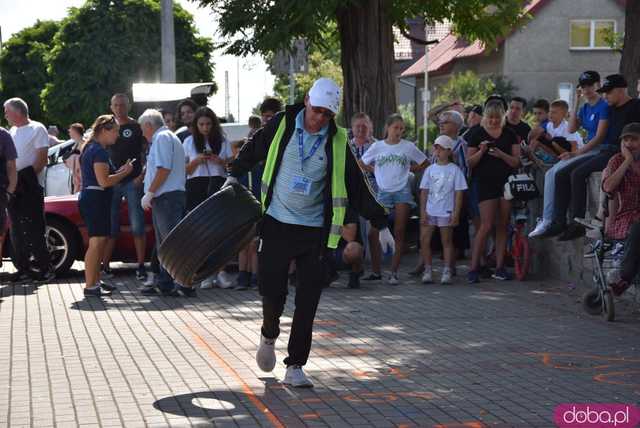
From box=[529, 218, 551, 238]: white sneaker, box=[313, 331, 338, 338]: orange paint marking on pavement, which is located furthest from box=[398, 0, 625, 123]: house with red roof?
box=[313, 331, 338, 338]: orange paint marking on pavement

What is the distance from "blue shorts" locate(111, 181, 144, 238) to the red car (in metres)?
0.54

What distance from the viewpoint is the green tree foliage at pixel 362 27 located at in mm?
18359

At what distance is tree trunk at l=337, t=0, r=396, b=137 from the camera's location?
19.6 metres

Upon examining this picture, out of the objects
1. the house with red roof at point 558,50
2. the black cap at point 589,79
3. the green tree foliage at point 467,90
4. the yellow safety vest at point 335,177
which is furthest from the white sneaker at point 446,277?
the house with red roof at point 558,50

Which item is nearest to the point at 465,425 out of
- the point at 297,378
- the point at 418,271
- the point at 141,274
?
the point at 297,378

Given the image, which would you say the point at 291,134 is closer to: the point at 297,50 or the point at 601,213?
the point at 601,213

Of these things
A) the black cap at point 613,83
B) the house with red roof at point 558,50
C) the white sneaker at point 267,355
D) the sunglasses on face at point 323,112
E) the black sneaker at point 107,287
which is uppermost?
the house with red roof at point 558,50

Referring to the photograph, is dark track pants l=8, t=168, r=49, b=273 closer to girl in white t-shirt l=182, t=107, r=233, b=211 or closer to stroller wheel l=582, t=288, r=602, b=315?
girl in white t-shirt l=182, t=107, r=233, b=211

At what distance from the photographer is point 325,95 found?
830 centimetres

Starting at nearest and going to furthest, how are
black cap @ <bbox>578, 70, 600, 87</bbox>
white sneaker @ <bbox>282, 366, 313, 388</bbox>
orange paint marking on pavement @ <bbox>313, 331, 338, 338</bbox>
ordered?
1. white sneaker @ <bbox>282, 366, 313, 388</bbox>
2. orange paint marking on pavement @ <bbox>313, 331, 338, 338</bbox>
3. black cap @ <bbox>578, 70, 600, 87</bbox>

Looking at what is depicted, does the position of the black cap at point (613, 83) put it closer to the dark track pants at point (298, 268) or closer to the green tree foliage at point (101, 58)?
the dark track pants at point (298, 268)

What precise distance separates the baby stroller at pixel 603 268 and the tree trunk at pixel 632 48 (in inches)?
241

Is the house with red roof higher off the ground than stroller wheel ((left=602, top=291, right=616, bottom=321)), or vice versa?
the house with red roof

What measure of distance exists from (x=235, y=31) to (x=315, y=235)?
35.9 feet
